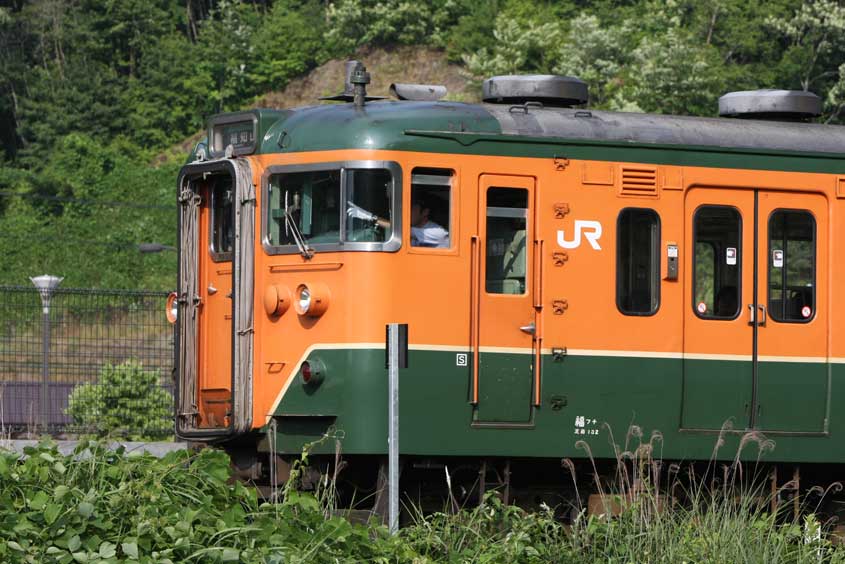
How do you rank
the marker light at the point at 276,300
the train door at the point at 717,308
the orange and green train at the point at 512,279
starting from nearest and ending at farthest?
the orange and green train at the point at 512,279 < the marker light at the point at 276,300 < the train door at the point at 717,308

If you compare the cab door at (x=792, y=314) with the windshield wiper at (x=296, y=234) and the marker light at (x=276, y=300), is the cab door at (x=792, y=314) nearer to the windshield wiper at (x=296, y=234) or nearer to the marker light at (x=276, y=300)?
the windshield wiper at (x=296, y=234)

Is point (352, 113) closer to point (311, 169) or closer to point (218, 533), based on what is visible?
point (311, 169)

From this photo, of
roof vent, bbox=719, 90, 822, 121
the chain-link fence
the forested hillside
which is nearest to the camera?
roof vent, bbox=719, 90, 822, 121

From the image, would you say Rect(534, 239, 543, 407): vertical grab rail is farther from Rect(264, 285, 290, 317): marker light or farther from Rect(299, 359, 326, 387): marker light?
Rect(264, 285, 290, 317): marker light

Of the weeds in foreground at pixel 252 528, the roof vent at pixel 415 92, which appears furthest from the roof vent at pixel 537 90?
the weeds in foreground at pixel 252 528

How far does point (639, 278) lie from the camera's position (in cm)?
1223

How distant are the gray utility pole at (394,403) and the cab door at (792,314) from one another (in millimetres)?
3946

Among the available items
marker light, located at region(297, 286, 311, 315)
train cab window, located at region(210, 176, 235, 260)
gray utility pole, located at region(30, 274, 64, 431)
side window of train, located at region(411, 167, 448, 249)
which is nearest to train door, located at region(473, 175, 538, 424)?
side window of train, located at region(411, 167, 448, 249)

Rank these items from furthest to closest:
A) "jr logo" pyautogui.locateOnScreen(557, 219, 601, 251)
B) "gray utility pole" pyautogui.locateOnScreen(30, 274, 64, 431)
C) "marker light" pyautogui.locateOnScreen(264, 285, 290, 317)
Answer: "gray utility pole" pyautogui.locateOnScreen(30, 274, 64, 431), "jr logo" pyautogui.locateOnScreen(557, 219, 601, 251), "marker light" pyautogui.locateOnScreen(264, 285, 290, 317)

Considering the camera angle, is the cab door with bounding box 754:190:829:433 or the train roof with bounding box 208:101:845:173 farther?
the cab door with bounding box 754:190:829:433

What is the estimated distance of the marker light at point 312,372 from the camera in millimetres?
11320

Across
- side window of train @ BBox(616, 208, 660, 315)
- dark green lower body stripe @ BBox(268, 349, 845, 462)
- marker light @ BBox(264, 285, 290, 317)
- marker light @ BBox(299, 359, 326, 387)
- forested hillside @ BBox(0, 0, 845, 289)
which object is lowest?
dark green lower body stripe @ BBox(268, 349, 845, 462)

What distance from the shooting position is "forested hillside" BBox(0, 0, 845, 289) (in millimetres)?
43406

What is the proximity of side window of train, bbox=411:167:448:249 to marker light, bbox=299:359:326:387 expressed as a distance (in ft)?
3.83
